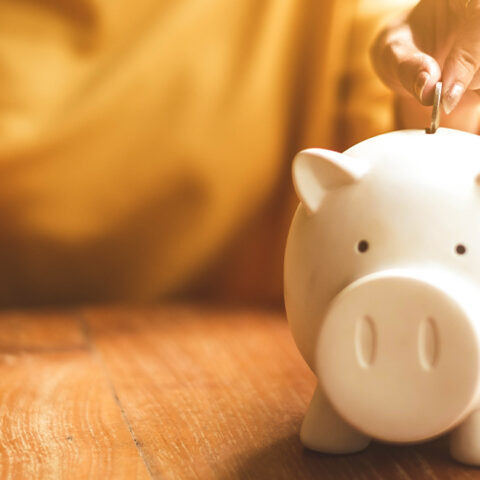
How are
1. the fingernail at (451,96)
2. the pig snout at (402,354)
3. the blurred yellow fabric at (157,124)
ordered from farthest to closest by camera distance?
the blurred yellow fabric at (157,124) < the fingernail at (451,96) < the pig snout at (402,354)

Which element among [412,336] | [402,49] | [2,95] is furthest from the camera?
[2,95]

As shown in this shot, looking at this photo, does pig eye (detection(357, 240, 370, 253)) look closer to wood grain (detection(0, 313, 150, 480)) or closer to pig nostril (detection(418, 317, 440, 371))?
pig nostril (detection(418, 317, 440, 371))

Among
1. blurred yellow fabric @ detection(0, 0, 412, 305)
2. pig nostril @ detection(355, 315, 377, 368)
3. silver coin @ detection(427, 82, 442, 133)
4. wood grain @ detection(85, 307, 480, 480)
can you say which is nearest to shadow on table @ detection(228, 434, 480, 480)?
wood grain @ detection(85, 307, 480, 480)

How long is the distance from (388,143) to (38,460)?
0.35 m

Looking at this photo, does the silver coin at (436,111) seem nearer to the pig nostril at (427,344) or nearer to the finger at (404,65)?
the finger at (404,65)

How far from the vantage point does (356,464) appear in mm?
595

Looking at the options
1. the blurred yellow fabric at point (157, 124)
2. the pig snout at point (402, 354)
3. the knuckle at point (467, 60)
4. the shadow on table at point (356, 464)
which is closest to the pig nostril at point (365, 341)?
the pig snout at point (402, 354)

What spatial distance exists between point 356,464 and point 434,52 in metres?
0.35

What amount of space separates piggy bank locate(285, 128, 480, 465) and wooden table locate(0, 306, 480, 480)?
0.28 feet

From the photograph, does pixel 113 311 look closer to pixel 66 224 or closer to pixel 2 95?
pixel 66 224

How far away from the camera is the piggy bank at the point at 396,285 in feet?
1.67

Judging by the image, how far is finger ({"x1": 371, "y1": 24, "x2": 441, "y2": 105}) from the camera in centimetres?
61

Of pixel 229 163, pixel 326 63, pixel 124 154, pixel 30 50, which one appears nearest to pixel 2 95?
pixel 30 50

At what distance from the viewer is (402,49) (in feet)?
2.23
